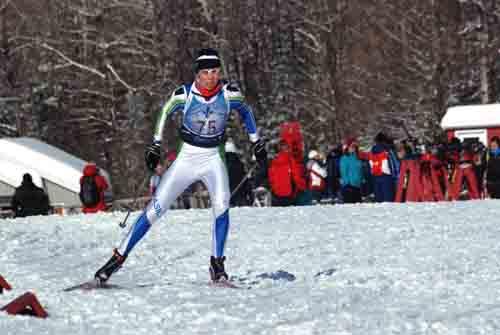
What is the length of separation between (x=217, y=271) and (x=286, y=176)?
29.4 feet

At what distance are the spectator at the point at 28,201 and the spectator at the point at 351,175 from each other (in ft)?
16.5

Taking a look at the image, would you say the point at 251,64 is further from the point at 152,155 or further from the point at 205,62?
the point at 152,155

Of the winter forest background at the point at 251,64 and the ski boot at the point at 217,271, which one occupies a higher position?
the winter forest background at the point at 251,64

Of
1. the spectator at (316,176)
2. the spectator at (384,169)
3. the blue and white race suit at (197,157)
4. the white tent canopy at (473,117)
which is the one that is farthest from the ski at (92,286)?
the white tent canopy at (473,117)

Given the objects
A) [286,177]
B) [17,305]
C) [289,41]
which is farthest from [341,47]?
[17,305]

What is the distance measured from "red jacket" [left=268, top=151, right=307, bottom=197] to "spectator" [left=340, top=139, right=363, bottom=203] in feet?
5.18

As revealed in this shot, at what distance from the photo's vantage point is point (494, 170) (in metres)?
18.5

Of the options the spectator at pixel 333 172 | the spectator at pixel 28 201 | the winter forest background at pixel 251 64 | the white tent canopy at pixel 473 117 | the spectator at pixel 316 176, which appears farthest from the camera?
the winter forest background at pixel 251 64

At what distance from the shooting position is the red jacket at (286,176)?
17.5 meters

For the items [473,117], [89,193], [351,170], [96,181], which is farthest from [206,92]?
[473,117]

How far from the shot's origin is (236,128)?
139 feet

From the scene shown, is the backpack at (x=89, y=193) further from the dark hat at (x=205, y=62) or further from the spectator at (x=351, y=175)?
the dark hat at (x=205, y=62)

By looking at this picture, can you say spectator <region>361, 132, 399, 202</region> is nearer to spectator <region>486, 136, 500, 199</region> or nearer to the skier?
spectator <region>486, 136, 500, 199</region>

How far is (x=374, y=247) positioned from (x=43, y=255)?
11.0ft
